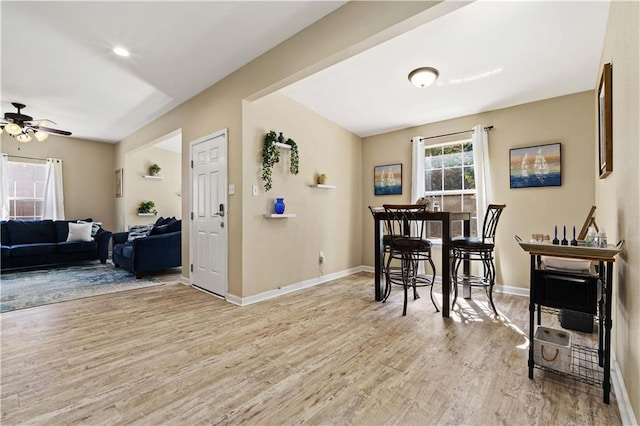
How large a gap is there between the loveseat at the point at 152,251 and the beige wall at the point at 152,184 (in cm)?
148

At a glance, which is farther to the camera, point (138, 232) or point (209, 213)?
point (138, 232)

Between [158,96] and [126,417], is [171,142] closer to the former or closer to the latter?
[158,96]

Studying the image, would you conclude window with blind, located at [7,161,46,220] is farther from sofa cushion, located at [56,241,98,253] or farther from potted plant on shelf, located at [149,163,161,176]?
potted plant on shelf, located at [149,163,161,176]

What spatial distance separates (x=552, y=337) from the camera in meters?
1.89

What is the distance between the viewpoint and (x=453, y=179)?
4332 mm

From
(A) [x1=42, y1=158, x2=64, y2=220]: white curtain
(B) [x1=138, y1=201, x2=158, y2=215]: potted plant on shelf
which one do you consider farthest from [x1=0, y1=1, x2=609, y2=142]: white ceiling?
(B) [x1=138, y1=201, x2=158, y2=215]: potted plant on shelf

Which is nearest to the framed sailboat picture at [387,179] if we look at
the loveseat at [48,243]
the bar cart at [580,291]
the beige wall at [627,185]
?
the beige wall at [627,185]

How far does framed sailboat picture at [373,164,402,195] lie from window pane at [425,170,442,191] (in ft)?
1.43

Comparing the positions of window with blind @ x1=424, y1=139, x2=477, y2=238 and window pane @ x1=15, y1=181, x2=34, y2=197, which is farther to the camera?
window pane @ x1=15, y1=181, x2=34, y2=197

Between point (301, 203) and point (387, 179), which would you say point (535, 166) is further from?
point (301, 203)

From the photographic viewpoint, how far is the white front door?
351 centimetres

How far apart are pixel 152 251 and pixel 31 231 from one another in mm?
2798

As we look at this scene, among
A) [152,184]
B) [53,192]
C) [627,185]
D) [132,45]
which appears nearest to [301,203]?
[132,45]

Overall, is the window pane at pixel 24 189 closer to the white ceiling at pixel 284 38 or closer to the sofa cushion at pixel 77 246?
the sofa cushion at pixel 77 246
